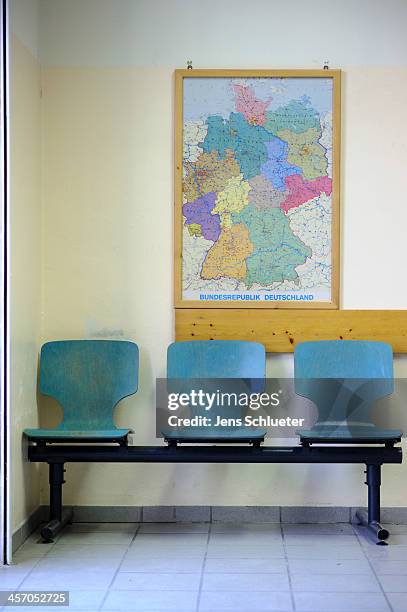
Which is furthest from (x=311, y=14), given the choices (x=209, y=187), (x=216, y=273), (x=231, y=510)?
(x=231, y=510)

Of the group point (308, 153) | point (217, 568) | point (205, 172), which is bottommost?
point (217, 568)

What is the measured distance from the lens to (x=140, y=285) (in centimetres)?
467

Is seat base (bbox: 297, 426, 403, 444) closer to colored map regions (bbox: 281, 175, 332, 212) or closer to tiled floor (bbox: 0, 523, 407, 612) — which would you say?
tiled floor (bbox: 0, 523, 407, 612)

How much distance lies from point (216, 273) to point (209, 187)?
0.47 meters

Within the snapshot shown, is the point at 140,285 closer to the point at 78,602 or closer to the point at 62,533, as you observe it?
the point at 62,533

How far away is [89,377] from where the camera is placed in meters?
4.57

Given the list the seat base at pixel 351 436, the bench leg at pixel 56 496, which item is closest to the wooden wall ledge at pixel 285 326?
the seat base at pixel 351 436

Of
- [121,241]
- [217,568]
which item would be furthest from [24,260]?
[217,568]

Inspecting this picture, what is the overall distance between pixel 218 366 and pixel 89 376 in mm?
700

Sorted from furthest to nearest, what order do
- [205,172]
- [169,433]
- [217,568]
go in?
[205,172] < [169,433] < [217,568]

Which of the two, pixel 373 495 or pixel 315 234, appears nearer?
pixel 373 495

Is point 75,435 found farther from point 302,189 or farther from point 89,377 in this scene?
point 302,189

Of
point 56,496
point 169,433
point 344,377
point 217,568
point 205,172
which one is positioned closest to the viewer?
point 217,568

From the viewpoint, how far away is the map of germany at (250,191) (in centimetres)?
463
